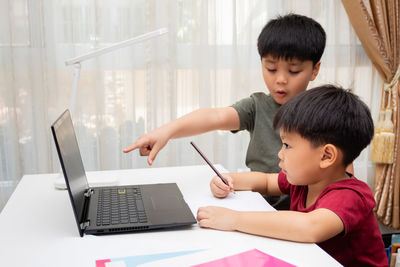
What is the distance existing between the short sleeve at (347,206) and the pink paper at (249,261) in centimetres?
18

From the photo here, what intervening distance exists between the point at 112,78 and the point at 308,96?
1.27 m

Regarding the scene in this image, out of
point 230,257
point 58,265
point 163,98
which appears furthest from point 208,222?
point 163,98


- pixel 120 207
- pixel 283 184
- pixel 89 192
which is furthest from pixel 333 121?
pixel 89 192

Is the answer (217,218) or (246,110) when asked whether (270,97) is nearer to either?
(246,110)

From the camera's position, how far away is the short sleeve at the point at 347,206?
826mm

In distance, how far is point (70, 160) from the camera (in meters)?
0.95

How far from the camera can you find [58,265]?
2.35 ft

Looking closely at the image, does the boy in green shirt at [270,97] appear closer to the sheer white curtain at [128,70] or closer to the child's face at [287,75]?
the child's face at [287,75]

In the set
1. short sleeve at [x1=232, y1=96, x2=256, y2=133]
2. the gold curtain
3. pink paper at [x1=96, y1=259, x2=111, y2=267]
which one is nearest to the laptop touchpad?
pink paper at [x1=96, y1=259, x2=111, y2=267]

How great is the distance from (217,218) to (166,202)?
175 millimetres

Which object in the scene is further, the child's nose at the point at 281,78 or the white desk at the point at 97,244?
the child's nose at the point at 281,78

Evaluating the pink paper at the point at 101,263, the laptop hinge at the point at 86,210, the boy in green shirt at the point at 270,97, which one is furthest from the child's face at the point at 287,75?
the pink paper at the point at 101,263

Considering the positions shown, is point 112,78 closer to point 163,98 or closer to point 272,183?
point 163,98

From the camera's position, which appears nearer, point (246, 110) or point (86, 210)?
point (86, 210)
